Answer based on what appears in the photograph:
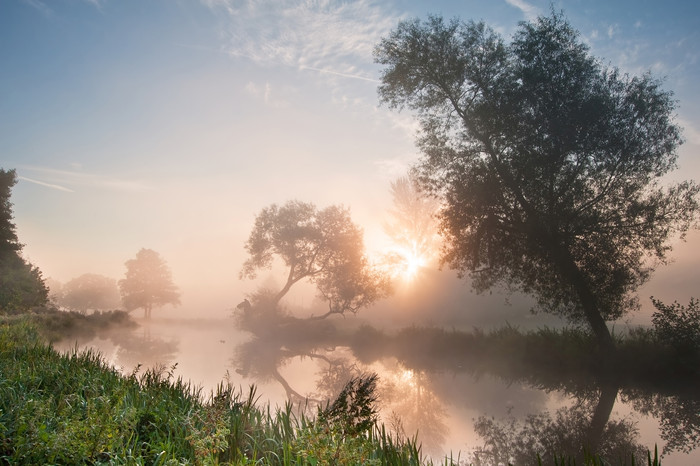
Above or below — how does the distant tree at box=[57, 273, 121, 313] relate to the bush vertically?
below

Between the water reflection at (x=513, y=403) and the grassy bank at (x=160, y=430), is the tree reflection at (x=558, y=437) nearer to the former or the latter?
the water reflection at (x=513, y=403)

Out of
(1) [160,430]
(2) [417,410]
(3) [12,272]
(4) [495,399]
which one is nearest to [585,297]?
(4) [495,399]

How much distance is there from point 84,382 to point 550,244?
14.2 meters

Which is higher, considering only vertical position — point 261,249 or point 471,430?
point 261,249

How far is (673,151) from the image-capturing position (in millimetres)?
14055

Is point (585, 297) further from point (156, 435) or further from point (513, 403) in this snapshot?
point (156, 435)

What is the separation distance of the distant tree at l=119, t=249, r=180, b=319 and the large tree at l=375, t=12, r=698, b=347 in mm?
54821

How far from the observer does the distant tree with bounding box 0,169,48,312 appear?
25831 mm

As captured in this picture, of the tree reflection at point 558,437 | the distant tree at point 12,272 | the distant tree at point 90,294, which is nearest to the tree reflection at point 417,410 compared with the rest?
the tree reflection at point 558,437

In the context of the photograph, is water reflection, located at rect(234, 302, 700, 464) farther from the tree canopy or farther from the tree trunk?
the tree canopy

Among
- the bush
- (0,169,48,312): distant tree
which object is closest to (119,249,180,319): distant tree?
(0,169,48,312): distant tree

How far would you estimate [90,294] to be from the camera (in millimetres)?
72688

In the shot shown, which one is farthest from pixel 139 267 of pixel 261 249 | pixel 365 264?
pixel 365 264

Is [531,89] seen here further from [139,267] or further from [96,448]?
[139,267]
